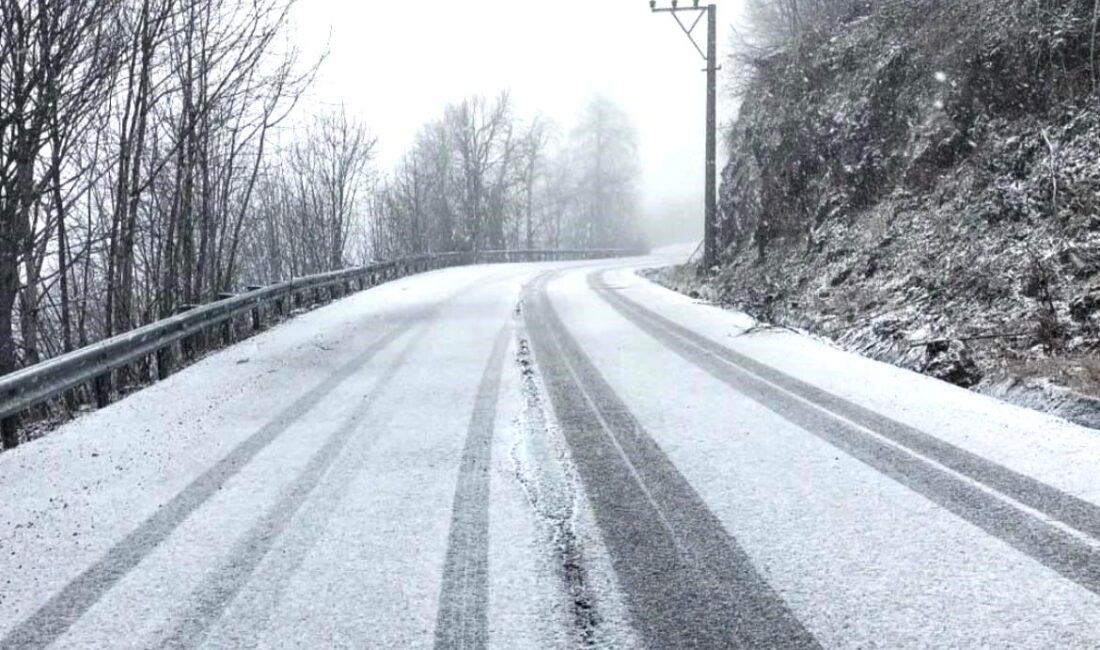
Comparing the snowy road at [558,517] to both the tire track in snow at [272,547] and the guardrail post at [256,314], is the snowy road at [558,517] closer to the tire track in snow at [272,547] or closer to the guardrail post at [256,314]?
the tire track in snow at [272,547]

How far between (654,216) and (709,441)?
8630cm

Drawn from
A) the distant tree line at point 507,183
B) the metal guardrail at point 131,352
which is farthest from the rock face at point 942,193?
the distant tree line at point 507,183

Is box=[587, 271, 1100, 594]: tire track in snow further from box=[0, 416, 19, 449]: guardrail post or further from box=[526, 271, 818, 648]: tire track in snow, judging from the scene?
box=[0, 416, 19, 449]: guardrail post

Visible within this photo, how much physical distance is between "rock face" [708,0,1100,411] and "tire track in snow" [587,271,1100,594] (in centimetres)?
193

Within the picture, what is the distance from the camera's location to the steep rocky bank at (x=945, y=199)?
27.3ft

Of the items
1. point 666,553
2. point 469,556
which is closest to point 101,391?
point 469,556

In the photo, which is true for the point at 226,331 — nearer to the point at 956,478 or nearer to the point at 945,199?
the point at 956,478

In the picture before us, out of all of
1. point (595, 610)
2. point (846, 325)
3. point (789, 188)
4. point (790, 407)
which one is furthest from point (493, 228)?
point (595, 610)

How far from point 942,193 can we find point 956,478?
932cm

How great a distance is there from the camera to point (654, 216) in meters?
90.2

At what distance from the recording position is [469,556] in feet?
12.4

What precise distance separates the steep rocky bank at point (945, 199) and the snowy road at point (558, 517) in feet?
4.37

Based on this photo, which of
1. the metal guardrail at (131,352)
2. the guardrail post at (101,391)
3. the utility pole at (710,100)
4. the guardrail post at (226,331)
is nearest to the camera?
the metal guardrail at (131,352)

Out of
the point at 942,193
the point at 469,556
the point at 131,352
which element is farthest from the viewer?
the point at 942,193
